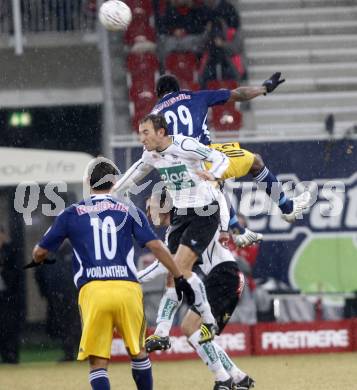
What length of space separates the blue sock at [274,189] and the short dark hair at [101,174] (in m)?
2.49

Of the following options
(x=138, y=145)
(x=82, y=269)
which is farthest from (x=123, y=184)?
(x=138, y=145)

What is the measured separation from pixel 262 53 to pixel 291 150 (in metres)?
3.85

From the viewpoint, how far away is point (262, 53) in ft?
64.0

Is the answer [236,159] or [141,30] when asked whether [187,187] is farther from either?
[141,30]

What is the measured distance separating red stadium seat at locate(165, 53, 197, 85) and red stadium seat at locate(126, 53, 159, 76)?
0.62 ft

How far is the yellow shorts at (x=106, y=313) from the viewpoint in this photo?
339 inches

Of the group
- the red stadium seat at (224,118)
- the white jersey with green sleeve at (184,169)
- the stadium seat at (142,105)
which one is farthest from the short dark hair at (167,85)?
the stadium seat at (142,105)

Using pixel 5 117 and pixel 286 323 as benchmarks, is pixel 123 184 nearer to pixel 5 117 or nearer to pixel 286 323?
pixel 286 323

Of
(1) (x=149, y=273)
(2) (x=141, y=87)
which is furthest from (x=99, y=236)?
(2) (x=141, y=87)

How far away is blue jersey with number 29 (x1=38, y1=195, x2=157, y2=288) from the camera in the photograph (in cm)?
870

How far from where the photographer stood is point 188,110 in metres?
10.8

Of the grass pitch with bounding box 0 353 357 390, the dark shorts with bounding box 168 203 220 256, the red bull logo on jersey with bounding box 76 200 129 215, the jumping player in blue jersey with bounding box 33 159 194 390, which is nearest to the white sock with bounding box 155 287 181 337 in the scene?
the dark shorts with bounding box 168 203 220 256

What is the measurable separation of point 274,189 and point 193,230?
105 centimetres

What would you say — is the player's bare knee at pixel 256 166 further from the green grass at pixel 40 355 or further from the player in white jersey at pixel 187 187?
the green grass at pixel 40 355
